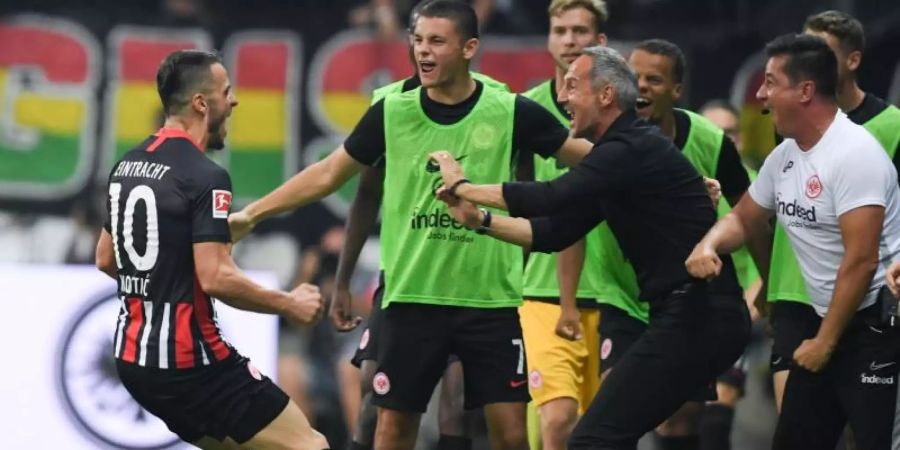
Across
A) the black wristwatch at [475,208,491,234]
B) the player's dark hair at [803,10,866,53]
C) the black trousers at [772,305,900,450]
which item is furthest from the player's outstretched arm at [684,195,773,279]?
the player's dark hair at [803,10,866,53]

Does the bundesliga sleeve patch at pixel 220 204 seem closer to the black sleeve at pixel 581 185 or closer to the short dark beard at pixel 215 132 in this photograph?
the short dark beard at pixel 215 132

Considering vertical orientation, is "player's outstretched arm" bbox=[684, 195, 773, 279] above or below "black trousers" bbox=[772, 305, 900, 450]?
above

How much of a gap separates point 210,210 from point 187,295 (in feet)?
1.19

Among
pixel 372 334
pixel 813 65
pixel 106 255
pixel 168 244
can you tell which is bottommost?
pixel 372 334

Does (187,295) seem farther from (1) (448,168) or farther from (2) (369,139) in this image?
(2) (369,139)

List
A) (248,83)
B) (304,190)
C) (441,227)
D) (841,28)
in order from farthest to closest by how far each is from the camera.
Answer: (248,83)
(841,28)
(304,190)
(441,227)

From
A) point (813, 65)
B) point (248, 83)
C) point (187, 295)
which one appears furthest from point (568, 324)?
point (248, 83)

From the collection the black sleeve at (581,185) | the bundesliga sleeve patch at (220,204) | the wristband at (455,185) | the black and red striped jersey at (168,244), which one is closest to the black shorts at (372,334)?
the wristband at (455,185)

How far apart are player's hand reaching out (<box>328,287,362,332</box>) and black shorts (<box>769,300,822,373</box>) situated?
75.6 inches

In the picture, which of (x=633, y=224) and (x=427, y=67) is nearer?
(x=633, y=224)

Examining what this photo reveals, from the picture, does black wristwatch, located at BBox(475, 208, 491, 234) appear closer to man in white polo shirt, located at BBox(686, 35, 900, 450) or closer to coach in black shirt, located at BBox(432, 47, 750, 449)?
coach in black shirt, located at BBox(432, 47, 750, 449)

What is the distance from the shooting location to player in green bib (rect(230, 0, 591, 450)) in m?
8.80

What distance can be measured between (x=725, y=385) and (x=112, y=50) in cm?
421

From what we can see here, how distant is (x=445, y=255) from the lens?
8.81 m
